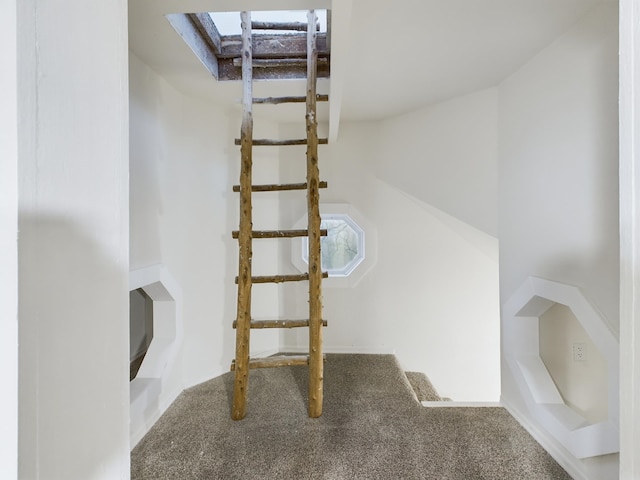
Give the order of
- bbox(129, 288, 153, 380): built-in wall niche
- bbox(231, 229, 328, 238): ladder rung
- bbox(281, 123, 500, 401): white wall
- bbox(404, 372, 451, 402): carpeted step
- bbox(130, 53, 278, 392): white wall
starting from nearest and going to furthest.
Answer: bbox(130, 53, 278, 392): white wall
bbox(231, 229, 328, 238): ladder rung
bbox(404, 372, 451, 402): carpeted step
bbox(129, 288, 153, 380): built-in wall niche
bbox(281, 123, 500, 401): white wall

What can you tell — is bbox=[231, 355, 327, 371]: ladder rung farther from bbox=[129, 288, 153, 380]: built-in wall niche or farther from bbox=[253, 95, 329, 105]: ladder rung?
bbox=[253, 95, 329, 105]: ladder rung

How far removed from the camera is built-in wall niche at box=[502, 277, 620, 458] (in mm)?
1284

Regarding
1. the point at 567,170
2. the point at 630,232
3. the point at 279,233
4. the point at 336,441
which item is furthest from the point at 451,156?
the point at 630,232

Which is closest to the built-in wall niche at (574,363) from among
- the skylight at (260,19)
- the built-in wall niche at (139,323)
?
the skylight at (260,19)

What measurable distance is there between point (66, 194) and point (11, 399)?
212 millimetres

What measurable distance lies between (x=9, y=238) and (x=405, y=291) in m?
2.85

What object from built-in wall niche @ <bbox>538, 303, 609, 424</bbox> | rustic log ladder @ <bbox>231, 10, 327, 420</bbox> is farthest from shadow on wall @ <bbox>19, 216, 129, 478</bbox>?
built-in wall niche @ <bbox>538, 303, 609, 424</bbox>

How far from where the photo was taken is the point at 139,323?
112 inches

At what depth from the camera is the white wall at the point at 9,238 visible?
1.01 feet

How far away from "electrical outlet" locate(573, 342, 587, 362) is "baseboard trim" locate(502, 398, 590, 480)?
0.39 m

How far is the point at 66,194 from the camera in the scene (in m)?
0.38

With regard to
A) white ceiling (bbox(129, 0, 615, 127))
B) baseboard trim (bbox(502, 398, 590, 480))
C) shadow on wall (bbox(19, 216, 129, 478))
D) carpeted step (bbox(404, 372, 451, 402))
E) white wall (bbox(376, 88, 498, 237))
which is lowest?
carpeted step (bbox(404, 372, 451, 402))

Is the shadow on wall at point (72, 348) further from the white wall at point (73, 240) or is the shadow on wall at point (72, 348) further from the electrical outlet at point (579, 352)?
the electrical outlet at point (579, 352)

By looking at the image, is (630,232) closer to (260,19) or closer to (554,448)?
(554,448)
